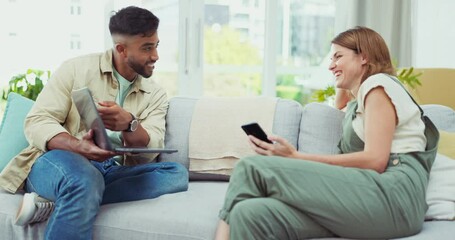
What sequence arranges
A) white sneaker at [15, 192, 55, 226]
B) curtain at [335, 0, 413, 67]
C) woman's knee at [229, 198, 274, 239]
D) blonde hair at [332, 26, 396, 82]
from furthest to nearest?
curtain at [335, 0, 413, 67]
blonde hair at [332, 26, 396, 82]
white sneaker at [15, 192, 55, 226]
woman's knee at [229, 198, 274, 239]

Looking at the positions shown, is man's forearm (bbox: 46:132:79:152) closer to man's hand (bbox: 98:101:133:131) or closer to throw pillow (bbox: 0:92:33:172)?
man's hand (bbox: 98:101:133:131)

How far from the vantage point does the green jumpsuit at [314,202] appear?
1.89m

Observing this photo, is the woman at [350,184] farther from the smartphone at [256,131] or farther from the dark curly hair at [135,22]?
the dark curly hair at [135,22]

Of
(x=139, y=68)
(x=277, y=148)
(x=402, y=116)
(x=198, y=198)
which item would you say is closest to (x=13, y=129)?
(x=139, y=68)

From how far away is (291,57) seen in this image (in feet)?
16.9

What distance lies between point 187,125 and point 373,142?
3.15 feet

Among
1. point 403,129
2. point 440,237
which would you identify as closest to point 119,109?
point 403,129

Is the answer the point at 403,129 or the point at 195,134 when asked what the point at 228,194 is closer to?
the point at 403,129

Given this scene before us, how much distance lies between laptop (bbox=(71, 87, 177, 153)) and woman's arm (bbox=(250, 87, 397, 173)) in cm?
47

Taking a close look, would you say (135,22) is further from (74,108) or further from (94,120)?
(94,120)

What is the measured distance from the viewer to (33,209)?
2205mm

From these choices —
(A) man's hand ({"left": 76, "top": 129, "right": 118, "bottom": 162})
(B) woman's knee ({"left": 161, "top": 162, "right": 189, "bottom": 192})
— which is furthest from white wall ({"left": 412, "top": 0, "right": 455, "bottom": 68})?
(A) man's hand ({"left": 76, "top": 129, "right": 118, "bottom": 162})

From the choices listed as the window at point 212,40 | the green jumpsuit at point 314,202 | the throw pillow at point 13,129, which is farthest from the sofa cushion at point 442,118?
the window at point 212,40

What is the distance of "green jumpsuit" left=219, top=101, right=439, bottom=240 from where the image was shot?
74.5 inches
